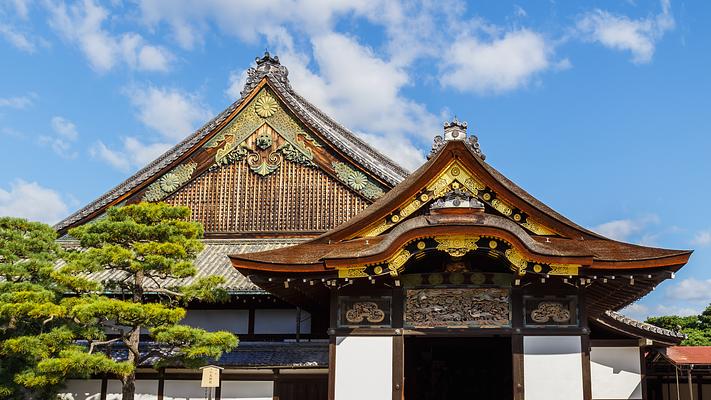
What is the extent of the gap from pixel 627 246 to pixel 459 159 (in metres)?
3.29

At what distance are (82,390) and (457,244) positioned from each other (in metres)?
10.5

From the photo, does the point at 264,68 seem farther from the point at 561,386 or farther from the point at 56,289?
the point at 561,386

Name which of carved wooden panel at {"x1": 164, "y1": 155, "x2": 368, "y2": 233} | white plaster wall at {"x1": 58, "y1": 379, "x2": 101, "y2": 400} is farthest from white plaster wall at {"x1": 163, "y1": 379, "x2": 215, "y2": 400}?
carved wooden panel at {"x1": 164, "y1": 155, "x2": 368, "y2": 233}

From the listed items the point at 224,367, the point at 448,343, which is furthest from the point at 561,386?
the point at 224,367

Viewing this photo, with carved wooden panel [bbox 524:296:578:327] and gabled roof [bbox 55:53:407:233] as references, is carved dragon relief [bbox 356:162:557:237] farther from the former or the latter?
gabled roof [bbox 55:53:407:233]

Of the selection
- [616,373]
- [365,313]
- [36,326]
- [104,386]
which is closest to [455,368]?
[616,373]

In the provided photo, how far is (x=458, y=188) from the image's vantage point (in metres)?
12.6

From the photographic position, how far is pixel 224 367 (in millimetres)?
16125

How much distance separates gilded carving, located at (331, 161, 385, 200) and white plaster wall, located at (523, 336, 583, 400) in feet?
26.9

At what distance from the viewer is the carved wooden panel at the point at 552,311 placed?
485 inches

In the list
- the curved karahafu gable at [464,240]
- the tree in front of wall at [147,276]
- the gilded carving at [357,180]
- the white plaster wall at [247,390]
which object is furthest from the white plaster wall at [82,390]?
the gilded carving at [357,180]

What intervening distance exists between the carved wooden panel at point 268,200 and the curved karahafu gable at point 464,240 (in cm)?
697

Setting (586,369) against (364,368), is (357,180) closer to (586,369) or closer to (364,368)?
(364,368)

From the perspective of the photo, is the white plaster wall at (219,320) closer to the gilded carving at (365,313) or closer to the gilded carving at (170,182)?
the gilded carving at (170,182)
